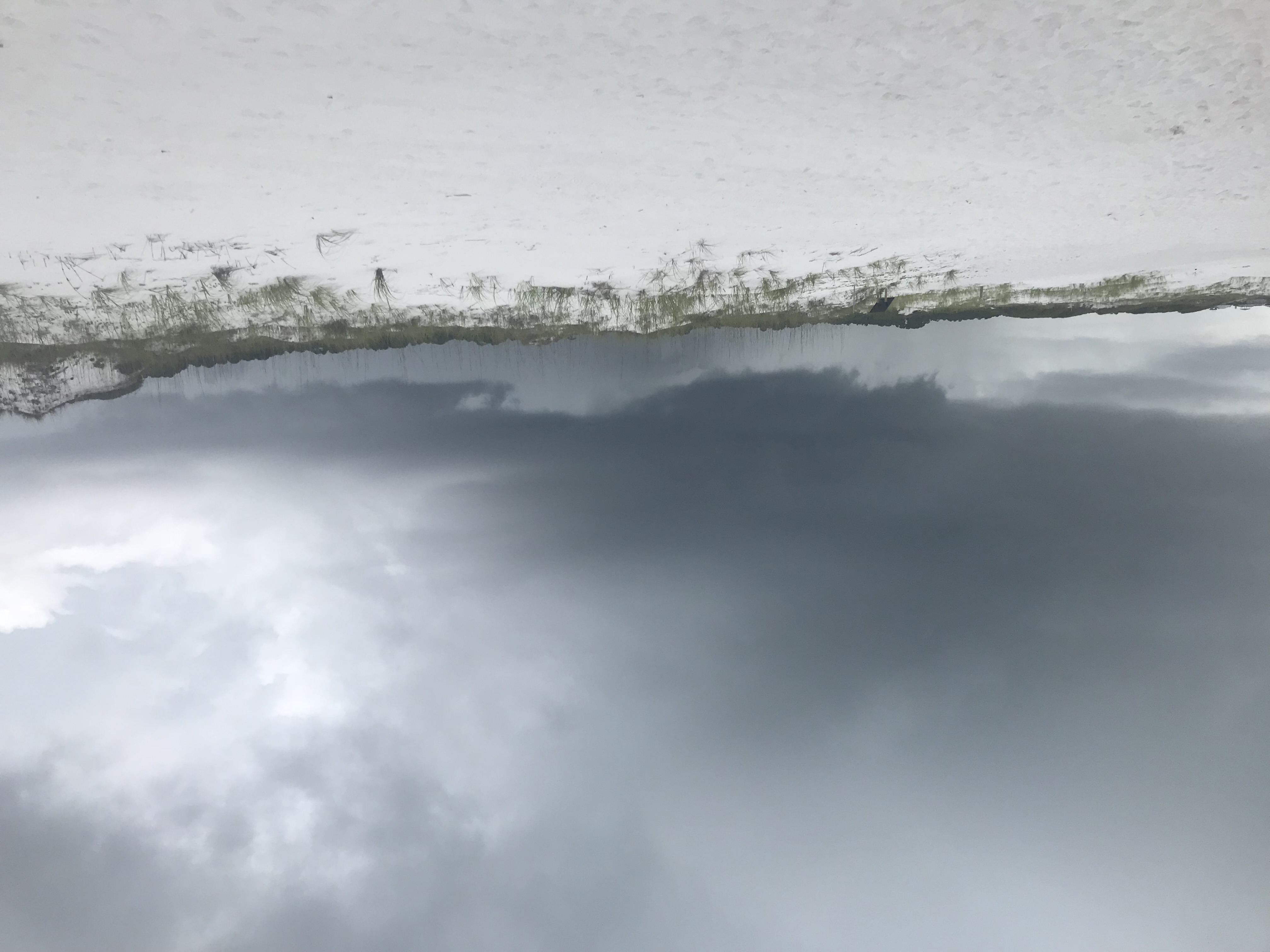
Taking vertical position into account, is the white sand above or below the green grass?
above

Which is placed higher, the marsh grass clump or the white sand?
the white sand

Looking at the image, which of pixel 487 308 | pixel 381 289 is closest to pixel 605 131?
pixel 487 308

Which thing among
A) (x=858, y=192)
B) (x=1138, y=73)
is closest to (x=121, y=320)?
(x=858, y=192)

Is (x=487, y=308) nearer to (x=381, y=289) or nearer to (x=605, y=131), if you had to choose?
(x=381, y=289)

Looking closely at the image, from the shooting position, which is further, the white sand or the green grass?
the green grass

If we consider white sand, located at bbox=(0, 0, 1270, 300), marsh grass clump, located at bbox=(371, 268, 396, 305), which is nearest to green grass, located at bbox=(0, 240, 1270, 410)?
marsh grass clump, located at bbox=(371, 268, 396, 305)

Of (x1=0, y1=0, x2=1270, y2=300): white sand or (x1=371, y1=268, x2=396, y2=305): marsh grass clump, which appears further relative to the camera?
(x1=371, y1=268, x2=396, y2=305): marsh grass clump

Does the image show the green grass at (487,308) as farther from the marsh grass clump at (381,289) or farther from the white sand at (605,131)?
the white sand at (605,131)

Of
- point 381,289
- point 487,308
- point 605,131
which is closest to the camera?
point 605,131

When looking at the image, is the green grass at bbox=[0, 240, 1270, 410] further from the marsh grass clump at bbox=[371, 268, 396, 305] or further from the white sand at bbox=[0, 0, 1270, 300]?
the white sand at bbox=[0, 0, 1270, 300]

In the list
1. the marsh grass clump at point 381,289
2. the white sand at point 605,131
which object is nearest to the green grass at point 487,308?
the marsh grass clump at point 381,289

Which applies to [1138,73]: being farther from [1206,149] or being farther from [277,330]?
[277,330]
